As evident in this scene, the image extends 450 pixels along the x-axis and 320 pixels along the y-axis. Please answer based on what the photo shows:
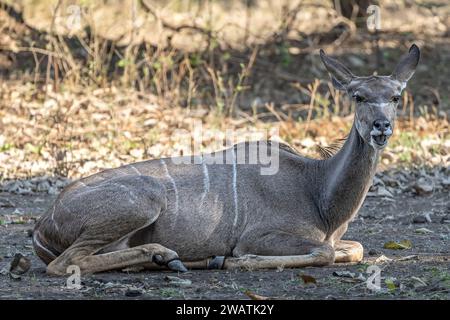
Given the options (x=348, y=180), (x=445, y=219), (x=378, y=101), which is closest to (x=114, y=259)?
(x=348, y=180)

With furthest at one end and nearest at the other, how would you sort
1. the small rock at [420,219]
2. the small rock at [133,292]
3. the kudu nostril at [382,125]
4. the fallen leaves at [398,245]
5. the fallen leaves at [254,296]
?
the small rock at [420,219]
the fallen leaves at [398,245]
the kudu nostril at [382,125]
the small rock at [133,292]
the fallen leaves at [254,296]

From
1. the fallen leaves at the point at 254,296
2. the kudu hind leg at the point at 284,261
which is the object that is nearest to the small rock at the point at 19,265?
the kudu hind leg at the point at 284,261

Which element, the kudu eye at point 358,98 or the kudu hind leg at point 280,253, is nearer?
the kudu hind leg at point 280,253

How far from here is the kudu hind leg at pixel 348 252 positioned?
252 inches

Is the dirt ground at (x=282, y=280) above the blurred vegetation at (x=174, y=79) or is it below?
below

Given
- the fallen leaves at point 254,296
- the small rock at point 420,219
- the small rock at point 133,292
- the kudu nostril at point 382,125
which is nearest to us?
the fallen leaves at point 254,296

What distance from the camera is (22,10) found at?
41.7ft

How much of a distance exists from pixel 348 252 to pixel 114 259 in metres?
1.51

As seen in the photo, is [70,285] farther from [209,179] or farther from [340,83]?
[340,83]

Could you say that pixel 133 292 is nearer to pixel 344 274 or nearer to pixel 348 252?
pixel 344 274

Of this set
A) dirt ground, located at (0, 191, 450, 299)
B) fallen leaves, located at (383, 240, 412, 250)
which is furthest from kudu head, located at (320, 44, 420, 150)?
fallen leaves, located at (383, 240, 412, 250)

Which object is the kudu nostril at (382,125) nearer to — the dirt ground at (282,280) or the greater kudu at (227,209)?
the greater kudu at (227,209)

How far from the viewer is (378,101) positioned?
6.24m

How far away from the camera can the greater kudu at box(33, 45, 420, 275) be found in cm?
609
